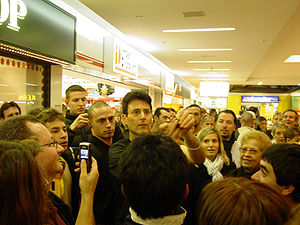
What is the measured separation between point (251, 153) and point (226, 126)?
1.44 metres

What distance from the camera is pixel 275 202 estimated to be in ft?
3.00

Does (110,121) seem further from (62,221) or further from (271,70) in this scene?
(271,70)

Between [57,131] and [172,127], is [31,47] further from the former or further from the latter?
[172,127]

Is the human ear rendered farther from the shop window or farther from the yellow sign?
the yellow sign

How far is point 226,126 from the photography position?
4.04 meters

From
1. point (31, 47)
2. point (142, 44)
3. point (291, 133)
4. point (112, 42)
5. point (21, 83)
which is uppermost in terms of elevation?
point (142, 44)

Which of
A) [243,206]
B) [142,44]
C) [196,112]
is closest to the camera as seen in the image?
[243,206]

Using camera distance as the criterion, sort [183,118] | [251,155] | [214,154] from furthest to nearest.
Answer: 1. [214,154]
2. [251,155]
3. [183,118]

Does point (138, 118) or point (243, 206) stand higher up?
point (138, 118)

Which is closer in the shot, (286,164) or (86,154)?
(86,154)

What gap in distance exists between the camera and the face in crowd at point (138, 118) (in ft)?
7.24

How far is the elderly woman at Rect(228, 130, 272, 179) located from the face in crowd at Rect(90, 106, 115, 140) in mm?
1223

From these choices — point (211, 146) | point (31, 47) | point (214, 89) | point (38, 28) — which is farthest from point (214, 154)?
point (214, 89)

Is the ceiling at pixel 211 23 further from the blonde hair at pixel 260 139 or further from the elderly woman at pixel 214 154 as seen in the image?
the blonde hair at pixel 260 139
